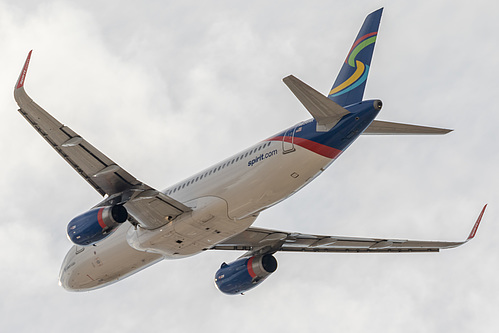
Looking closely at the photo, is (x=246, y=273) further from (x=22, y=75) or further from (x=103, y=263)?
(x=22, y=75)

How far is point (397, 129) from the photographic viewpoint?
1178 inches

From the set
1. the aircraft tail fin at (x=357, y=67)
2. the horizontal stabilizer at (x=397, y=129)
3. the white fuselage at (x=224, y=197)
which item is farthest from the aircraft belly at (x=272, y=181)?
the aircraft tail fin at (x=357, y=67)

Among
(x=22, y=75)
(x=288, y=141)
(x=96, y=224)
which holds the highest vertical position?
(x=22, y=75)

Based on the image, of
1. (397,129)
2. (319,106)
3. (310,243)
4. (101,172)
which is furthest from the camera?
(310,243)

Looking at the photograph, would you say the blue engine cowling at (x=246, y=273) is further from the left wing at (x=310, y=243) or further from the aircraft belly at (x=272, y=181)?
the aircraft belly at (x=272, y=181)

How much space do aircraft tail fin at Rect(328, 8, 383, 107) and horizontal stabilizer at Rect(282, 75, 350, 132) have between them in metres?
1.78

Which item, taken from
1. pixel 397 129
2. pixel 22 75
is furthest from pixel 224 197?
pixel 22 75

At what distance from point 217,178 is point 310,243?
8520 millimetres

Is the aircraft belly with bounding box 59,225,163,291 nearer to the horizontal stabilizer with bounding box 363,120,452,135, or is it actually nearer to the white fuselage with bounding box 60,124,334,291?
the white fuselage with bounding box 60,124,334,291

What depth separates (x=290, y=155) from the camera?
30.0 meters

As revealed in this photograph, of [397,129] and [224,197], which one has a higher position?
[224,197]

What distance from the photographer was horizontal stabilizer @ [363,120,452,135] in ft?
95.7

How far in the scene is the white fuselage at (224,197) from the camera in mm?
30125

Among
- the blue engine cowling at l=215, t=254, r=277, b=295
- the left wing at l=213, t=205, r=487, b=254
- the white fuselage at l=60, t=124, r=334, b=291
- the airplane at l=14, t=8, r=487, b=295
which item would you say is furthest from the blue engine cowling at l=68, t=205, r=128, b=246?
the blue engine cowling at l=215, t=254, r=277, b=295
